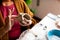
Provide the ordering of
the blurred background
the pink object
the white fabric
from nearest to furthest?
the white fabric < the pink object < the blurred background

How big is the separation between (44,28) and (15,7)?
27 cm

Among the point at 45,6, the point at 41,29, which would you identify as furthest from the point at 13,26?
the point at 45,6

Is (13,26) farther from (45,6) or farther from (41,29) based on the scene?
(45,6)

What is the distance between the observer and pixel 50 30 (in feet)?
2.90

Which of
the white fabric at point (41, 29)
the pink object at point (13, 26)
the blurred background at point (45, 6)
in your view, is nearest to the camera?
the white fabric at point (41, 29)

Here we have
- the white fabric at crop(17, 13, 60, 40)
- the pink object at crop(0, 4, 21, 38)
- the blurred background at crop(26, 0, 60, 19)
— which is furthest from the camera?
the blurred background at crop(26, 0, 60, 19)

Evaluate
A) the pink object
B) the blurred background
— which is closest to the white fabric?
the pink object

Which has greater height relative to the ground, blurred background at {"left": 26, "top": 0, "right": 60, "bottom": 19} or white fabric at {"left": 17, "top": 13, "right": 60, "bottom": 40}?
white fabric at {"left": 17, "top": 13, "right": 60, "bottom": 40}

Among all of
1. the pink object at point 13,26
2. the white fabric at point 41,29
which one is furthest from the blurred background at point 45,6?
the pink object at point 13,26

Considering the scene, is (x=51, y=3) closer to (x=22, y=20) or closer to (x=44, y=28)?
(x=44, y=28)

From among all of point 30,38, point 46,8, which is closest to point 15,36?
point 30,38

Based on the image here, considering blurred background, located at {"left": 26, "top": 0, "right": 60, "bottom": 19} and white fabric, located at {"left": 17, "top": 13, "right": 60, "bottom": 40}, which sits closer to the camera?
white fabric, located at {"left": 17, "top": 13, "right": 60, "bottom": 40}

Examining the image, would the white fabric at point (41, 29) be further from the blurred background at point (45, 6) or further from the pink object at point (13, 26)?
the blurred background at point (45, 6)

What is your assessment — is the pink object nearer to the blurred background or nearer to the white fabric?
the white fabric
